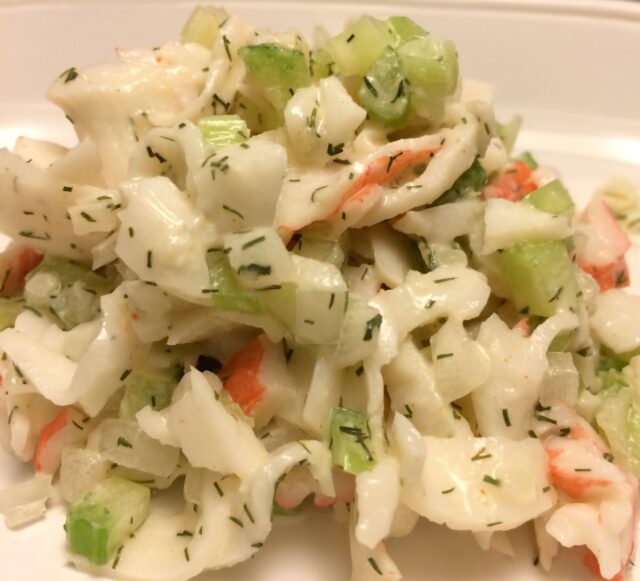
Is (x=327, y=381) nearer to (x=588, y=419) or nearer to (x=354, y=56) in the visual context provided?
(x=588, y=419)

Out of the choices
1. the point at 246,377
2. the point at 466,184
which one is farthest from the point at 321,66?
the point at 246,377

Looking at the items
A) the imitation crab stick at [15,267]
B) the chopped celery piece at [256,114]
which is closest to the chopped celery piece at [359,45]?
the chopped celery piece at [256,114]

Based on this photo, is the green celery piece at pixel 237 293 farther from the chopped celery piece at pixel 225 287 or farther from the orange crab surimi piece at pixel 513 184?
the orange crab surimi piece at pixel 513 184

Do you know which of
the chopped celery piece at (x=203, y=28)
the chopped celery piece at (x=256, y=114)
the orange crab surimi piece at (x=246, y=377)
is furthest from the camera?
the chopped celery piece at (x=203, y=28)

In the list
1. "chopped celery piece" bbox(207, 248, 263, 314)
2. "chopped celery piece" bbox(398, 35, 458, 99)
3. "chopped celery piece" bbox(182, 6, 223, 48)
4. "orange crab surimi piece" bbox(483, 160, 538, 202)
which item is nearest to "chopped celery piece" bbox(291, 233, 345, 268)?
"chopped celery piece" bbox(207, 248, 263, 314)

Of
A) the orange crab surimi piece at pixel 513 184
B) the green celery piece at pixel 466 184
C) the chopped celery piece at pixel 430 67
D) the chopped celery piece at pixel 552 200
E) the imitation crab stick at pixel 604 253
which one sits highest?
the chopped celery piece at pixel 430 67

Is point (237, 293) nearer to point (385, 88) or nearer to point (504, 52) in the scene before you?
point (385, 88)

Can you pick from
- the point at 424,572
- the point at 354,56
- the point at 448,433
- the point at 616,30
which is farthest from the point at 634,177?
the point at 424,572
